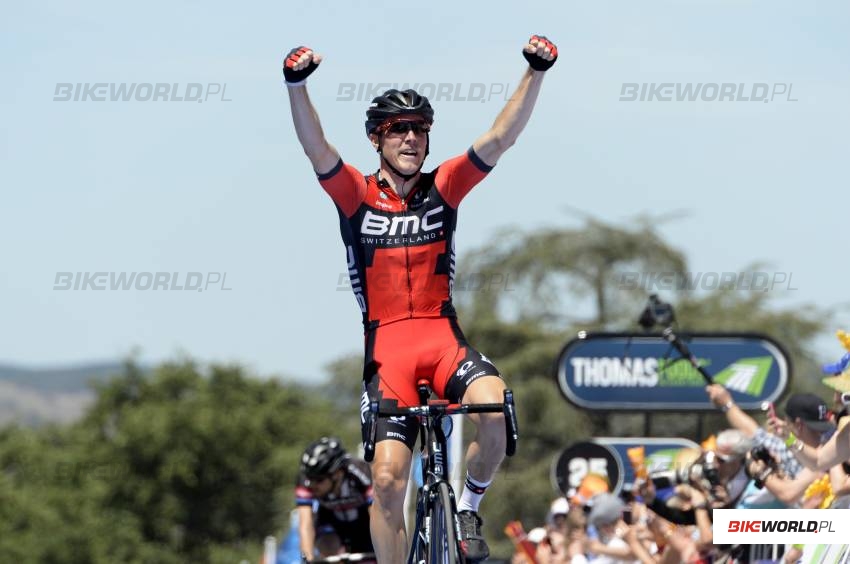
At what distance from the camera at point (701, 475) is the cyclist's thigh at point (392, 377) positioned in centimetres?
388

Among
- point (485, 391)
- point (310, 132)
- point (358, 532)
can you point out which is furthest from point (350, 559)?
point (310, 132)

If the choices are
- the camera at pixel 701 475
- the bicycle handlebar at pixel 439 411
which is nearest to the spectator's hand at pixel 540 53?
the bicycle handlebar at pixel 439 411

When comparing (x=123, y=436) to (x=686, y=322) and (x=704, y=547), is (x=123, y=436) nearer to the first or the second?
(x=686, y=322)

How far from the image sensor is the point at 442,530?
880 centimetres

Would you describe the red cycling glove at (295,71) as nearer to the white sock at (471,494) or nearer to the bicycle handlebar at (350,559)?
the white sock at (471,494)

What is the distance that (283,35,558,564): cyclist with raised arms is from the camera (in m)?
9.38

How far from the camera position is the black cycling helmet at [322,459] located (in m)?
13.1

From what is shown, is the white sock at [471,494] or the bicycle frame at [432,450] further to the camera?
the white sock at [471,494]

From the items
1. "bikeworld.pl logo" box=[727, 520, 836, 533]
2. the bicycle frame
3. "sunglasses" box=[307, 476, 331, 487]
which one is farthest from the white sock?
"sunglasses" box=[307, 476, 331, 487]

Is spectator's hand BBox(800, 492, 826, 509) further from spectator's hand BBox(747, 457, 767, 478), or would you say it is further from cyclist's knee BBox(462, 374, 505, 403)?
cyclist's knee BBox(462, 374, 505, 403)

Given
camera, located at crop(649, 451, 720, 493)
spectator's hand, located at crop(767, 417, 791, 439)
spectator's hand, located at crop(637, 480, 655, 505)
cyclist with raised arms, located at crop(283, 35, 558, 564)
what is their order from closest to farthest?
cyclist with raised arms, located at crop(283, 35, 558, 564), spectator's hand, located at crop(767, 417, 791, 439), camera, located at crop(649, 451, 720, 493), spectator's hand, located at crop(637, 480, 655, 505)

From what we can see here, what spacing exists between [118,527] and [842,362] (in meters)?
59.1

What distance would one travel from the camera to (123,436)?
2968 inches

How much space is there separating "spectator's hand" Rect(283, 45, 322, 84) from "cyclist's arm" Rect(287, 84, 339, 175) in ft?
0.20
